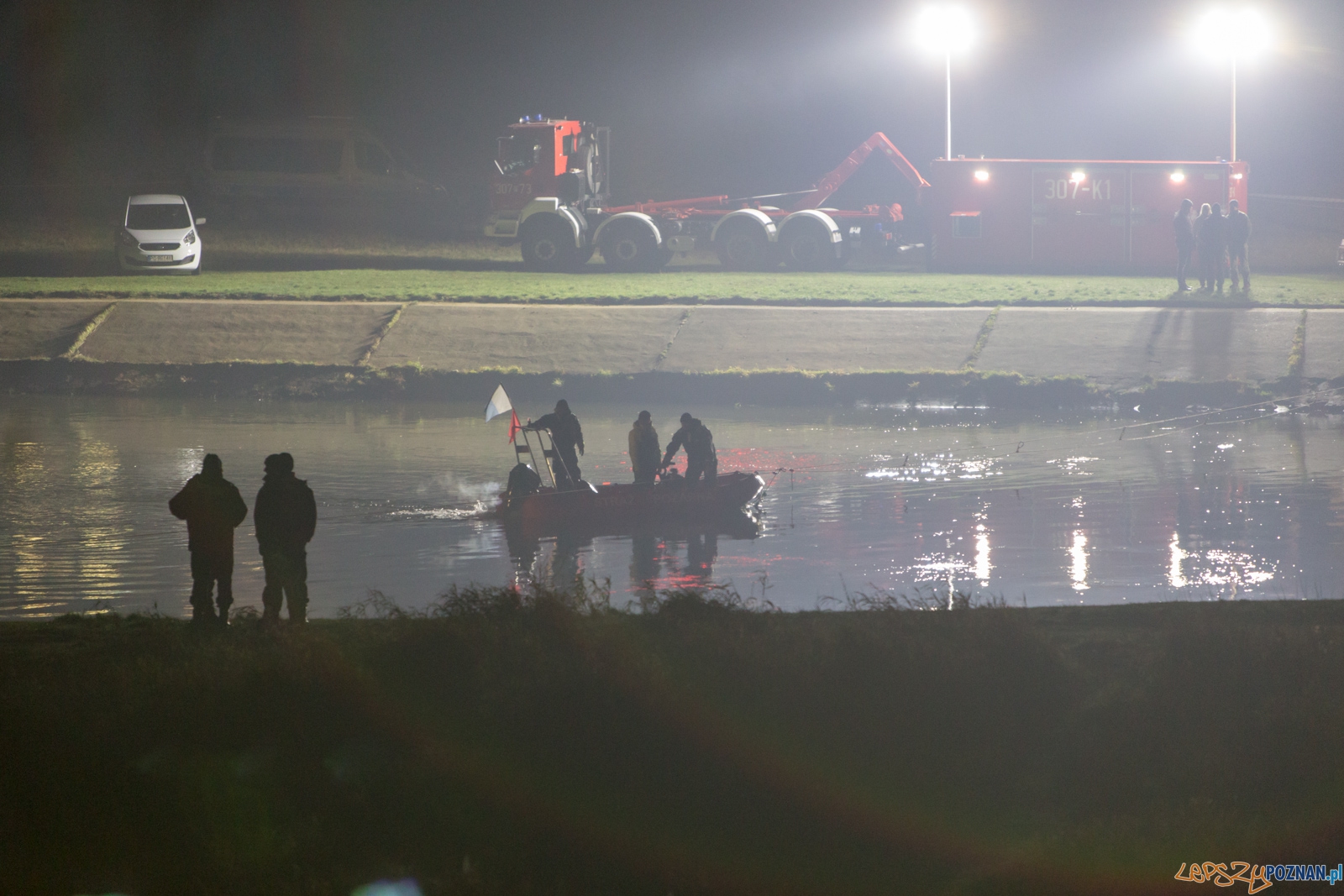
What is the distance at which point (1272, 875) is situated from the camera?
611cm

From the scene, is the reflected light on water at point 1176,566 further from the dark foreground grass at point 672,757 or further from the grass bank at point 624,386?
the grass bank at point 624,386

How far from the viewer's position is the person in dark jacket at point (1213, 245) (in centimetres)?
2978

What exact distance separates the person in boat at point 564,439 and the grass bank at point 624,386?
10.2 m

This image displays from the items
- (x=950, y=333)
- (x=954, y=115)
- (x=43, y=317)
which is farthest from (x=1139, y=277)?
(x=43, y=317)

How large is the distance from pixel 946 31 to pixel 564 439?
25.7m

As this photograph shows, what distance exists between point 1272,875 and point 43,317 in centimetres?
2914

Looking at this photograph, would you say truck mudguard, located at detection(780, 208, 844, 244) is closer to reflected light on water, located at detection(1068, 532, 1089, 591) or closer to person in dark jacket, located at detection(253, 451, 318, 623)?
reflected light on water, located at detection(1068, 532, 1089, 591)

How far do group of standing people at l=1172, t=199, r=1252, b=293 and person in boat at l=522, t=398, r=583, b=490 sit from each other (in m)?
18.9

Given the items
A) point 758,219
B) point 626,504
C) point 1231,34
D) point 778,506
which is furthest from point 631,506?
point 1231,34

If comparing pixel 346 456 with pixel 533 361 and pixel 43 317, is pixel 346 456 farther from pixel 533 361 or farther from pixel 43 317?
pixel 43 317

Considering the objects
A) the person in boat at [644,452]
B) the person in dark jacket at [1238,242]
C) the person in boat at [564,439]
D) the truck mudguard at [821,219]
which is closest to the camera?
the person in boat at [564,439]

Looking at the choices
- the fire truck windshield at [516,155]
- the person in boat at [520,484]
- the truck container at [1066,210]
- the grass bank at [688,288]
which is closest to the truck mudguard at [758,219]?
the grass bank at [688,288]

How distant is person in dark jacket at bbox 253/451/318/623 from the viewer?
9.98m

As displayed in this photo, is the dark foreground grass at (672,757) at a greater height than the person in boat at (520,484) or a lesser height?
lesser
